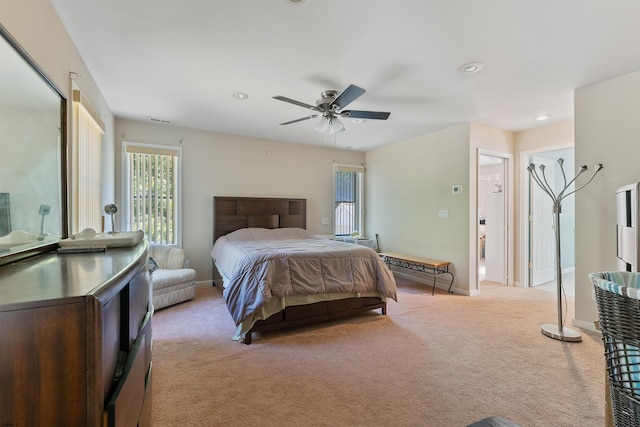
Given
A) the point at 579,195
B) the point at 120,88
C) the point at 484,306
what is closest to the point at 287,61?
the point at 120,88

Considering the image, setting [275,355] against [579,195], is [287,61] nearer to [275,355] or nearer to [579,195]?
[275,355]

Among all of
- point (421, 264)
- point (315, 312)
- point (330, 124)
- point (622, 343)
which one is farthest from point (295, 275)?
point (421, 264)

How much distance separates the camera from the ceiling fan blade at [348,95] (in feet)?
7.63

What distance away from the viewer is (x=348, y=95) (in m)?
2.48

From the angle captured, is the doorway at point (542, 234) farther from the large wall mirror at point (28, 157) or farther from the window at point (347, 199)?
the large wall mirror at point (28, 157)

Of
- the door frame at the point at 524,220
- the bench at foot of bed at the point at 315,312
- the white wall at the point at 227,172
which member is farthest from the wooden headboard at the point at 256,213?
the door frame at the point at 524,220

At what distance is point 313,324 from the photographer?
3.08 metres

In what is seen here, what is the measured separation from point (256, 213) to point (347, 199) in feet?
6.86

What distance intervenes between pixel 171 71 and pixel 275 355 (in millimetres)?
2740

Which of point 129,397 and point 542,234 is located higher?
point 542,234

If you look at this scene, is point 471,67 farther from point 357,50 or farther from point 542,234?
point 542,234

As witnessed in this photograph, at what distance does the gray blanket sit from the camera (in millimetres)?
2691

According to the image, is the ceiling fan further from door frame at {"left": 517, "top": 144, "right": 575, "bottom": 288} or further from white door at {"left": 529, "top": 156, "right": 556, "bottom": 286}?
white door at {"left": 529, "top": 156, "right": 556, "bottom": 286}

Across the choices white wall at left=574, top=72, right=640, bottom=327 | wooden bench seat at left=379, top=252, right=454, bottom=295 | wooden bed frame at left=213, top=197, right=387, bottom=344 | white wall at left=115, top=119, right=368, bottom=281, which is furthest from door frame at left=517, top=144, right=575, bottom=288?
white wall at left=115, top=119, right=368, bottom=281
